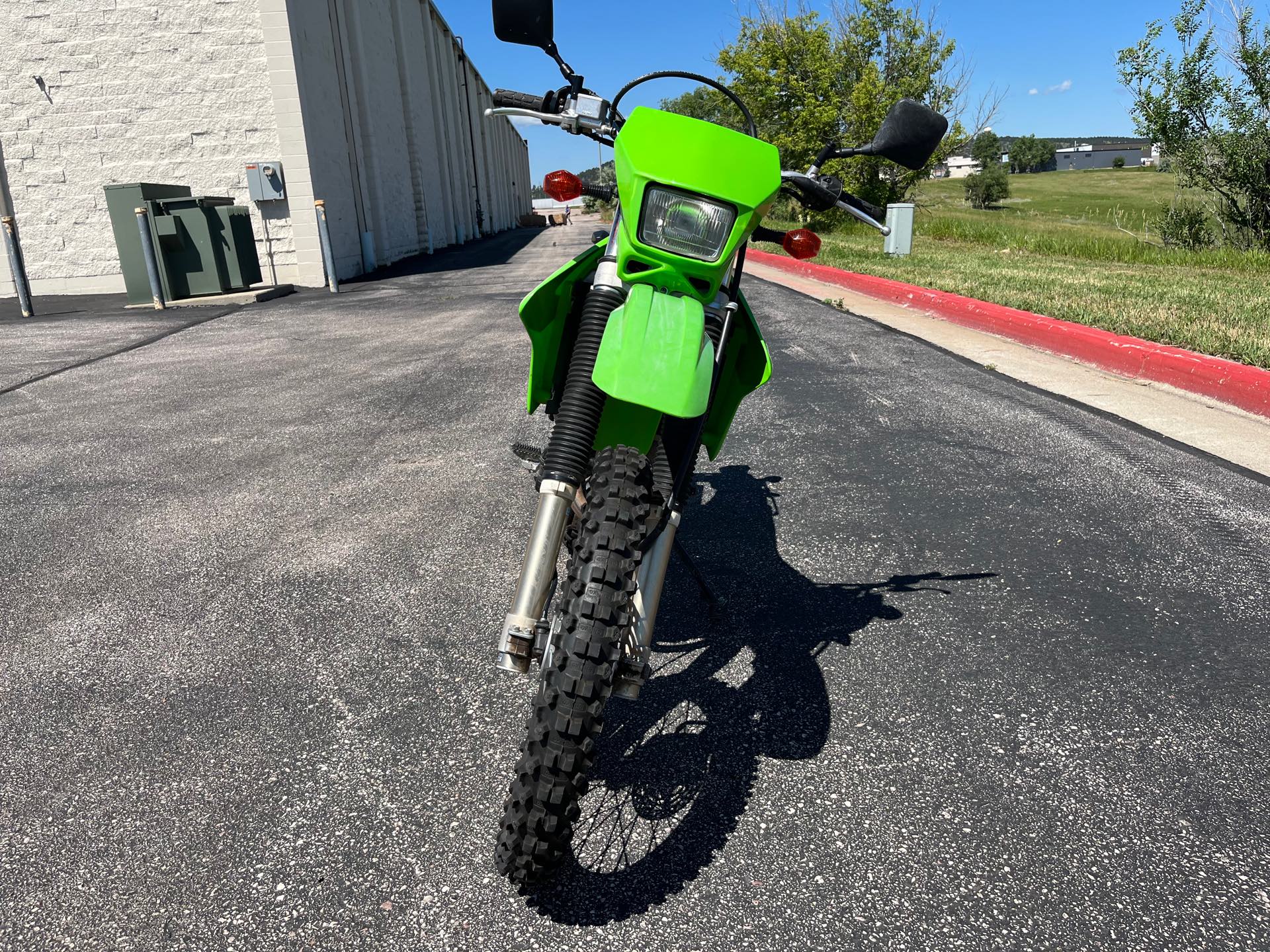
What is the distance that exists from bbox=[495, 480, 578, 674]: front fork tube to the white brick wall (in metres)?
15.6

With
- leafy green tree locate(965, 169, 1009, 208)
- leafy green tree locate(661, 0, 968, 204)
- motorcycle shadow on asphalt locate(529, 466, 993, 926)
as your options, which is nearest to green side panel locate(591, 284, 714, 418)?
motorcycle shadow on asphalt locate(529, 466, 993, 926)

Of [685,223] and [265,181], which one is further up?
[265,181]

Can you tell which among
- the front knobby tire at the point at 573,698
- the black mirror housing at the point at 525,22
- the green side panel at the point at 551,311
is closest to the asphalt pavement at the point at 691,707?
the front knobby tire at the point at 573,698

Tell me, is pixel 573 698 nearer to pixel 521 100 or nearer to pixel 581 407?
pixel 581 407

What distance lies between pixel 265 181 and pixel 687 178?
15.5 metres

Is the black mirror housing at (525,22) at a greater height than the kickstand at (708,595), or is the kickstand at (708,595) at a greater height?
the black mirror housing at (525,22)

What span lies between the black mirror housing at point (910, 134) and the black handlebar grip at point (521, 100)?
1.03 m

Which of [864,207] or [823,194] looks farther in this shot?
[864,207]

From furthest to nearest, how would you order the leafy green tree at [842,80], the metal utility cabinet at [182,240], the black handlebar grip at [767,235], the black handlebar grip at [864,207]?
1. the leafy green tree at [842,80]
2. the metal utility cabinet at [182,240]
3. the black handlebar grip at [864,207]
4. the black handlebar grip at [767,235]

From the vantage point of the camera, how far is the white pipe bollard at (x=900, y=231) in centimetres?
1686

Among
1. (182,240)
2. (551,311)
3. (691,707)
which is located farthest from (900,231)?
(691,707)

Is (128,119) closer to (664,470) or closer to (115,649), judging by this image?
(115,649)

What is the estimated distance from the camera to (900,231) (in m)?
17.2

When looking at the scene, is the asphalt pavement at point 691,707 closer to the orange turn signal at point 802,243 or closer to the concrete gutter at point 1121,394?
the concrete gutter at point 1121,394
